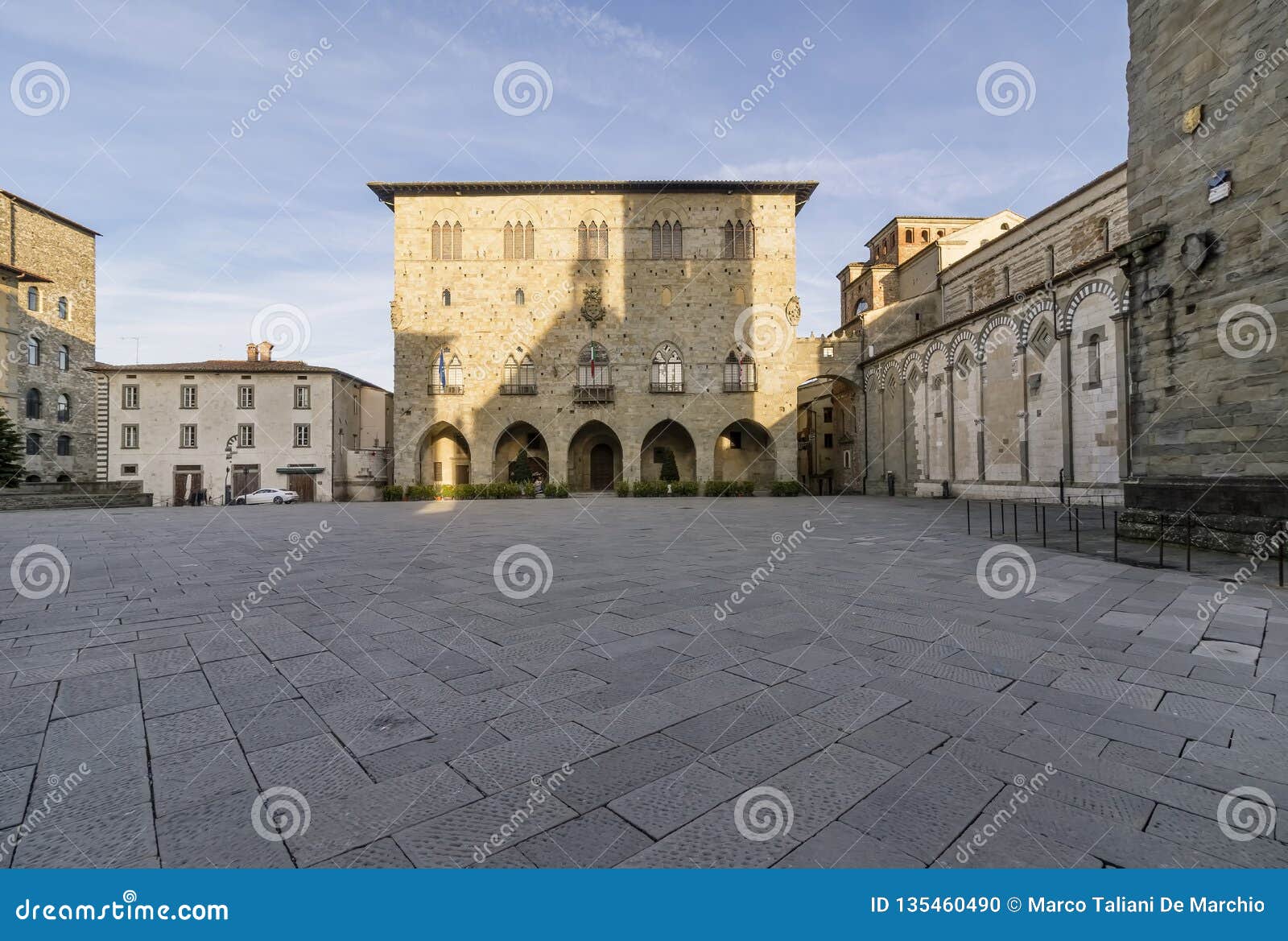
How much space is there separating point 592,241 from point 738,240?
318 inches

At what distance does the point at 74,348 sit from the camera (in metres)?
37.5

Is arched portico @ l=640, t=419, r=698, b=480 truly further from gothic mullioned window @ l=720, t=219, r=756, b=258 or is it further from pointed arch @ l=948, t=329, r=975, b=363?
pointed arch @ l=948, t=329, r=975, b=363

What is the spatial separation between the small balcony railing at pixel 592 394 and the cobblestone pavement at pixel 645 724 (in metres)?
26.5

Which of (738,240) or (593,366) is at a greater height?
(738,240)

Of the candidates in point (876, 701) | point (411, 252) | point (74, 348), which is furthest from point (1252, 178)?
point (74, 348)

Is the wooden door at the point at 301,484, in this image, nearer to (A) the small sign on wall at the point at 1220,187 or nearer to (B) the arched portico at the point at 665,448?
(B) the arched portico at the point at 665,448

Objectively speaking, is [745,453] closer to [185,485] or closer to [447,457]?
[447,457]

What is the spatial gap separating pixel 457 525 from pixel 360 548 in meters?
4.68

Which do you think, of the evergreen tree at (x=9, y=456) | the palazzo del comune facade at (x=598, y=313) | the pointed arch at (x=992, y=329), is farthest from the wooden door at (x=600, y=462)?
the evergreen tree at (x=9, y=456)

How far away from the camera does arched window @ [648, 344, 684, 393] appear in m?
33.4

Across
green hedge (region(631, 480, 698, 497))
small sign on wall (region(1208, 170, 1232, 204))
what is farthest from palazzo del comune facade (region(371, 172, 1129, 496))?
small sign on wall (region(1208, 170, 1232, 204))

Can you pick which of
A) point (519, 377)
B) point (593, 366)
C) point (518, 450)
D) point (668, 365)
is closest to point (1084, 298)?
point (668, 365)

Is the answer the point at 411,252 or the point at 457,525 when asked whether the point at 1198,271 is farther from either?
the point at 411,252

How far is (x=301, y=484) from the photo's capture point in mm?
35219
